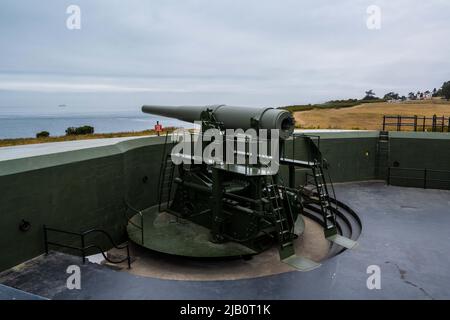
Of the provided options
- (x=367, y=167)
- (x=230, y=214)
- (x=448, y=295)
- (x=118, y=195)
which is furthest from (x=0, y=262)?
(x=367, y=167)

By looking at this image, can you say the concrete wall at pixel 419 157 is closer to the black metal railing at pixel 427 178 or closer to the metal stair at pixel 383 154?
the black metal railing at pixel 427 178

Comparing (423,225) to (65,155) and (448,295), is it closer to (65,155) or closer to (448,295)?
(448,295)

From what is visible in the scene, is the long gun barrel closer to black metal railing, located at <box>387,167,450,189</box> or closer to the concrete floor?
the concrete floor

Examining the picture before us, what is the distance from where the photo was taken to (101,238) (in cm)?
820

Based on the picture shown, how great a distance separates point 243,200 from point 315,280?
249cm

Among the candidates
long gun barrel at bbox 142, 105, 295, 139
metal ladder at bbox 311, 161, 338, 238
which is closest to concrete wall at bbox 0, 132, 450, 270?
long gun barrel at bbox 142, 105, 295, 139

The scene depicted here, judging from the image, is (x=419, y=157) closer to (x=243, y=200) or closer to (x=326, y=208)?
→ (x=326, y=208)

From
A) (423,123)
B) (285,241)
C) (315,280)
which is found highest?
(423,123)

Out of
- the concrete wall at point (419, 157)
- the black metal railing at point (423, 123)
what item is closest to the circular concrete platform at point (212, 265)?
the concrete wall at point (419, 157)

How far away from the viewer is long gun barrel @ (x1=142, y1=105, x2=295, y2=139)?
7.48m

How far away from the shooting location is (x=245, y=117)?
792 centimetres

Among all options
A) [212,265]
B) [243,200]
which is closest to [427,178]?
[243,200]
